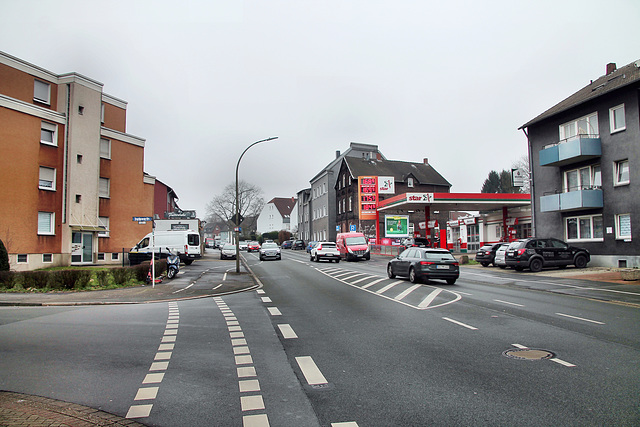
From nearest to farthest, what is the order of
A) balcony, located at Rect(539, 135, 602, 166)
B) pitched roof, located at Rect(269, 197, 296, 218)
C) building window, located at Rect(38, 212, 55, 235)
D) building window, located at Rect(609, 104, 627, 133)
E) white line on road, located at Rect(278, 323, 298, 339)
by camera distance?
white line on road, located at Rect(278, 323, 298, 339)
building window, located at Rect(609, 104, 627, 133)
balcony, located at Rect(539, 135, 602, 166)
building window, located at Rect(38, 212, 55, 235)
pitched roof, located at Rect(269, 197, 296, 218)

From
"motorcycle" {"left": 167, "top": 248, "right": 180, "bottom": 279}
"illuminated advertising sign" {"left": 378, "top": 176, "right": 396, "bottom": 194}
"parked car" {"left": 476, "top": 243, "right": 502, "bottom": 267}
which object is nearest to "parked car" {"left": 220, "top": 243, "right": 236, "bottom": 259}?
"illuminated advertising sign" {"left": 378, "top": 176, "right": 396, "bottom": 194}

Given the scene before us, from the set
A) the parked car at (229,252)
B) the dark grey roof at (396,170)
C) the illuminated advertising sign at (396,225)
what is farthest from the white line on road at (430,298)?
the dark grey roof at (396,170)

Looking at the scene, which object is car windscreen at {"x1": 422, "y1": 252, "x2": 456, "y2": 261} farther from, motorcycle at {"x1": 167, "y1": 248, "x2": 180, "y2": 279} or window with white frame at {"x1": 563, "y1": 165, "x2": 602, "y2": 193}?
window with white frame at {"x1": 563, "y1": 165, "x2": 602, "y2": 193}

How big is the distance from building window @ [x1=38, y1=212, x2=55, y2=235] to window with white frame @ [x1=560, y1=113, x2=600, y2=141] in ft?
101

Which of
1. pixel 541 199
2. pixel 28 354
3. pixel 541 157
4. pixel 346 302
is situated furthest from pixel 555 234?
pixel 28 354

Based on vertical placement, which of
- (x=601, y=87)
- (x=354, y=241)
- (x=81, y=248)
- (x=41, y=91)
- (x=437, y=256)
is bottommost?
(x=437, y=256)

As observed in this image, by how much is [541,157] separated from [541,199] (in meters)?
2.66

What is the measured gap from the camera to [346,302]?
1325 cm

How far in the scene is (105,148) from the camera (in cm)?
3203

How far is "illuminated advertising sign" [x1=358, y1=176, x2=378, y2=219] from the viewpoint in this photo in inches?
2132

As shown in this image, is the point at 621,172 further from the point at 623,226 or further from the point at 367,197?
the point at 367,197

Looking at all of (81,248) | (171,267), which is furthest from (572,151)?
(81,248)

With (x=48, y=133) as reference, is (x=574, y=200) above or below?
Result: below

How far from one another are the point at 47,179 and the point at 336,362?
2642cm
